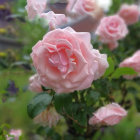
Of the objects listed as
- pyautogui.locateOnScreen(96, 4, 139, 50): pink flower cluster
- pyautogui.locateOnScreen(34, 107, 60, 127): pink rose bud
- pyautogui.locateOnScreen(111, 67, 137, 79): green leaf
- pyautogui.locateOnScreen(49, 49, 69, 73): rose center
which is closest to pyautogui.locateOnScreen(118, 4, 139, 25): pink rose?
pyautogui.locateOnScreen(96, 4, 139, 50): pink flower cluster

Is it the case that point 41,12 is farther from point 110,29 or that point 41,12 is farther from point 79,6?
point 110,29

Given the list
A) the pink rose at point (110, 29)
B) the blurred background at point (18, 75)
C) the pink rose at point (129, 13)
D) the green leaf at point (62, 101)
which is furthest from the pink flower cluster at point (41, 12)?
the pink rose at point (129, 13)

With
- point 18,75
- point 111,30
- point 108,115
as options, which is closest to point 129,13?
point 111,30

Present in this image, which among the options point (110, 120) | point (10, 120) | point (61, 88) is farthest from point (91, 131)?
point (10, 120)

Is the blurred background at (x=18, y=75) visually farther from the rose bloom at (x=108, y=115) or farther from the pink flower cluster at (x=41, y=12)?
the pink flower cluster at (x=41, y=12)

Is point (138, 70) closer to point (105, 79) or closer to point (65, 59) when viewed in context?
point (105, 79)

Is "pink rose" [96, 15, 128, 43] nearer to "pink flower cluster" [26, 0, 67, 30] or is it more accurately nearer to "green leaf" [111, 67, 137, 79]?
"green leaf" [111, 67, 137, 79]
